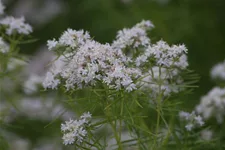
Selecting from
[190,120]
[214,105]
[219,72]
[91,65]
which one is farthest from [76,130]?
[219,72]

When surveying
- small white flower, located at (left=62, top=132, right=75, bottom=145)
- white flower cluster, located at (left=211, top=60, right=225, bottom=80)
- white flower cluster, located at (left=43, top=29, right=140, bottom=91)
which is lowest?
small white flower, located at (left=62, top=132, right=75, bottom=145)

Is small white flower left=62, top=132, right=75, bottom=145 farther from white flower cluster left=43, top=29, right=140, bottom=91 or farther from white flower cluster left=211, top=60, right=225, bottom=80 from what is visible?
white flower cluster left=211, top=60, right=225, bottom=80

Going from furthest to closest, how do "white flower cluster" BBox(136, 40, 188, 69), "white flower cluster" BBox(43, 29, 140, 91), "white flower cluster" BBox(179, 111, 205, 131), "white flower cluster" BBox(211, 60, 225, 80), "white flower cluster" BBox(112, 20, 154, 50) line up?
1. "white flower cluster" BBox(211, 60, 225, 80)
2. "white flower cluster" BBox(179, 111, 205, 131)
3. "white flower cluster" BBox(112, 20, 154, 50)
4. "white flower cluster" BBox(136, 40, 188, 69)
5. "white flower cluster" BBox(43, 29, 140, 91)

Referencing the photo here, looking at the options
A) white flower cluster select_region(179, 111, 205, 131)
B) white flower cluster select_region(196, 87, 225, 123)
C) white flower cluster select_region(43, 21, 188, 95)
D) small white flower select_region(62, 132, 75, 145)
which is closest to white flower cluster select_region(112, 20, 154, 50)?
white flower cluster select_region(43, 21, 188, 95)

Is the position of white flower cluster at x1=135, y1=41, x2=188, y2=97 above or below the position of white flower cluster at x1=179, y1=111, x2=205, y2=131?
above

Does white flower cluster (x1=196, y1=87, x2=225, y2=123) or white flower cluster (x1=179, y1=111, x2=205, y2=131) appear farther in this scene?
white flower cluster (x1=196, y1=87, x2=225, y2=123)

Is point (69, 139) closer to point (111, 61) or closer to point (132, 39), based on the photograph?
point (111, 61)
